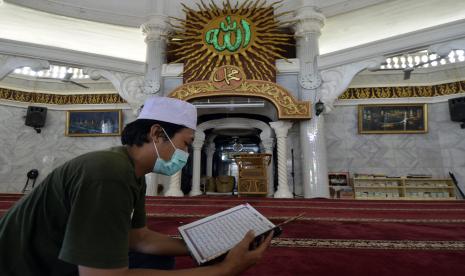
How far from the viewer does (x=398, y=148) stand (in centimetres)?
730

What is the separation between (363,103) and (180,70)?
5.03 m

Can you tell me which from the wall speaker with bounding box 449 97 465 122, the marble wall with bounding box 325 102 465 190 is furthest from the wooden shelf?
the wall speaker with bounding box 449 97 465 122

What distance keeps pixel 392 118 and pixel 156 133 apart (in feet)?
25.9

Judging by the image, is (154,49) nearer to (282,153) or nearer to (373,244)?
(282,153)

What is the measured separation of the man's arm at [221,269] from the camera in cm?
65

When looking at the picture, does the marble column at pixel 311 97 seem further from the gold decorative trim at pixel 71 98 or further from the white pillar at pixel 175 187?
the gold decorative trim at pixel 71 98

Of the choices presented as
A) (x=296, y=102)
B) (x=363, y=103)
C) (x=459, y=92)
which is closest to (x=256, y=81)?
(x=296, y=102)

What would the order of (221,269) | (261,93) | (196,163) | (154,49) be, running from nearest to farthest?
(221,269) < (261,93) < (154,49) < (196,163)

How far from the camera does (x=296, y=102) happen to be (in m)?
5.78

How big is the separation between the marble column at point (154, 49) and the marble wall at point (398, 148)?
4.70 m

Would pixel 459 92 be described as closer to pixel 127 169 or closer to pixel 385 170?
pixel 385 170

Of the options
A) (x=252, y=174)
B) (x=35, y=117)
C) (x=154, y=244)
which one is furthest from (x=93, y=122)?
→ (x=154, y=244)

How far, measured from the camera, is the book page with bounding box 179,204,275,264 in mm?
877

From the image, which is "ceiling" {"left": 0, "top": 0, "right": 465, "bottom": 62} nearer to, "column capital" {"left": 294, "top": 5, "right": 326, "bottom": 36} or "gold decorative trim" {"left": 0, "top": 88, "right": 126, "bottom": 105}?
"column capital" {"left": 294, "top": 5, "right": 326, "bottom": 36}
